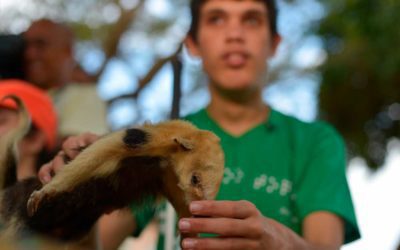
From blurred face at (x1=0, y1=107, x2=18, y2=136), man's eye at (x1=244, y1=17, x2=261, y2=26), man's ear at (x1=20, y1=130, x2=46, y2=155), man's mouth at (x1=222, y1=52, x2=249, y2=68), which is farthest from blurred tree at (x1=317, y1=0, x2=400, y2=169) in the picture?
blurred face at (x1=0, y1=107, x2=18, y2=136)

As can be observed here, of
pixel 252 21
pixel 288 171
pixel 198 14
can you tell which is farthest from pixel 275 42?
pixel 288 171

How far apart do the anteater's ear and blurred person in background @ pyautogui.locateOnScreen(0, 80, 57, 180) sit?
687 mm

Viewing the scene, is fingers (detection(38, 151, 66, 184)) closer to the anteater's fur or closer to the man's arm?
the anteater's fur

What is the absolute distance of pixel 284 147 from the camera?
2010mm

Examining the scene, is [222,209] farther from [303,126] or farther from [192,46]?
[192,46]

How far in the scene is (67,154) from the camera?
1.58 m

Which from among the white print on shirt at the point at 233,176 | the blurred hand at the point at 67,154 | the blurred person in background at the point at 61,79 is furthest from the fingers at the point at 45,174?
the blurred person in background at the point at 61,79

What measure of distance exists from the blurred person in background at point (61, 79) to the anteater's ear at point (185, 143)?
119 centimetres

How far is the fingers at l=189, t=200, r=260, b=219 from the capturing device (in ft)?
4.28

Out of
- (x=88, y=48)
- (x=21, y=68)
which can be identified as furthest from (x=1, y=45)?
(x=88, y=48)

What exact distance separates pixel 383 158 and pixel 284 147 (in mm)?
4370

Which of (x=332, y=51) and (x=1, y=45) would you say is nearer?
(x=1, y=45)

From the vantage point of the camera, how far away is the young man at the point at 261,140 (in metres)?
1.89

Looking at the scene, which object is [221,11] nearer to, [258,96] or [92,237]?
[258,96]
